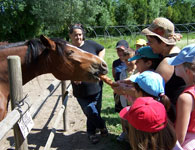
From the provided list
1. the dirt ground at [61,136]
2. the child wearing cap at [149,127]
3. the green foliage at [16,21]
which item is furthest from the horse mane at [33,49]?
the green foliage at [16,21]

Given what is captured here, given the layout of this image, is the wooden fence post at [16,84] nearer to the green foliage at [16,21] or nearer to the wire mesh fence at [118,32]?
the green foliage at [16,21]

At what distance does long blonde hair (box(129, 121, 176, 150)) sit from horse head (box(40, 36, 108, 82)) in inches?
53.4

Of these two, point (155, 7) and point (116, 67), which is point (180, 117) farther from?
point (155, 7)

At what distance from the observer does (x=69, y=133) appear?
404cm

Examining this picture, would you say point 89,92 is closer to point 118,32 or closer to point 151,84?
point 151,84

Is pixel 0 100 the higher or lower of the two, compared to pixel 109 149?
higher

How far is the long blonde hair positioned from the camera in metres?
1.33

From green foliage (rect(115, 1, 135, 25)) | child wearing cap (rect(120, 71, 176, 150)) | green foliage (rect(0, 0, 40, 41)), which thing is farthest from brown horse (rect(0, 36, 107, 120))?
green foliage (rect(115, 1, 135, 25))

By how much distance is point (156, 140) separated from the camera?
4.40 feet

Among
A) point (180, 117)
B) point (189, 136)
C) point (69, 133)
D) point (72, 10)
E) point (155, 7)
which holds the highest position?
point (155, 7)

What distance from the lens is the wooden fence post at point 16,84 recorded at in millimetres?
1646

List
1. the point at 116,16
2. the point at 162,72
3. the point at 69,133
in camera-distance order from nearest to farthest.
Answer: the point at 162,72 → the point at 69,133 → the point at 116,16

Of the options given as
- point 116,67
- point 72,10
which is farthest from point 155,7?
point 116,67

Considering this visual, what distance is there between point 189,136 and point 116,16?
128ft
